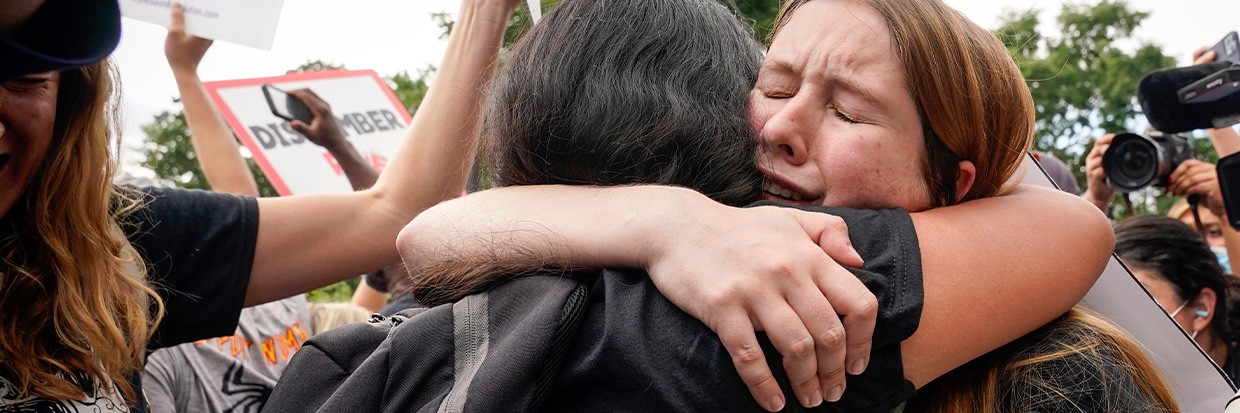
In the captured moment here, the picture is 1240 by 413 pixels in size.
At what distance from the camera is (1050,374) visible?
48.5 inches

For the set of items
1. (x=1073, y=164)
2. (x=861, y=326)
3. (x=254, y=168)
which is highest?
(x=861, y=326)

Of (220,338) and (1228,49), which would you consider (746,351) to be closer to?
(220,338)

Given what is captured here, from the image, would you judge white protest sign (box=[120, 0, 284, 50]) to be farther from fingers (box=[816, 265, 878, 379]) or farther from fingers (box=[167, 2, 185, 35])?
fingers (box=[816, 265, 878, 379])

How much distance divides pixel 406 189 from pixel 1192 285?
2.67m

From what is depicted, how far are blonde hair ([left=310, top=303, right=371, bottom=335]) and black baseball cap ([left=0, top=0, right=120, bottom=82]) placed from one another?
8.88 ft

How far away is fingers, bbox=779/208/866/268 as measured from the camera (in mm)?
1113

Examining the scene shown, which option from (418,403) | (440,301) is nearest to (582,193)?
(440,301)

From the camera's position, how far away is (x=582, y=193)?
4.19 ft

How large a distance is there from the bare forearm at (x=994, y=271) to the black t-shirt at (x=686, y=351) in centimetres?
3

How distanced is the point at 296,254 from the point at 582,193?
84 centimetres

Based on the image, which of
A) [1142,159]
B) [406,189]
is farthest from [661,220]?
[1142,159]

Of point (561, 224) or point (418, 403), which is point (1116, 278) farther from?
point (418, 403)

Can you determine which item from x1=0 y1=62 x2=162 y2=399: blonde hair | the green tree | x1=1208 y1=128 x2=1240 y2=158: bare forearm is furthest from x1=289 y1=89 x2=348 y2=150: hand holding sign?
the green tree

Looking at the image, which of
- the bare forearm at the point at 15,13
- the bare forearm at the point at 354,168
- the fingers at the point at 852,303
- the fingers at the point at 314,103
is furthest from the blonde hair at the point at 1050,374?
the fingers at the point at 314,103
